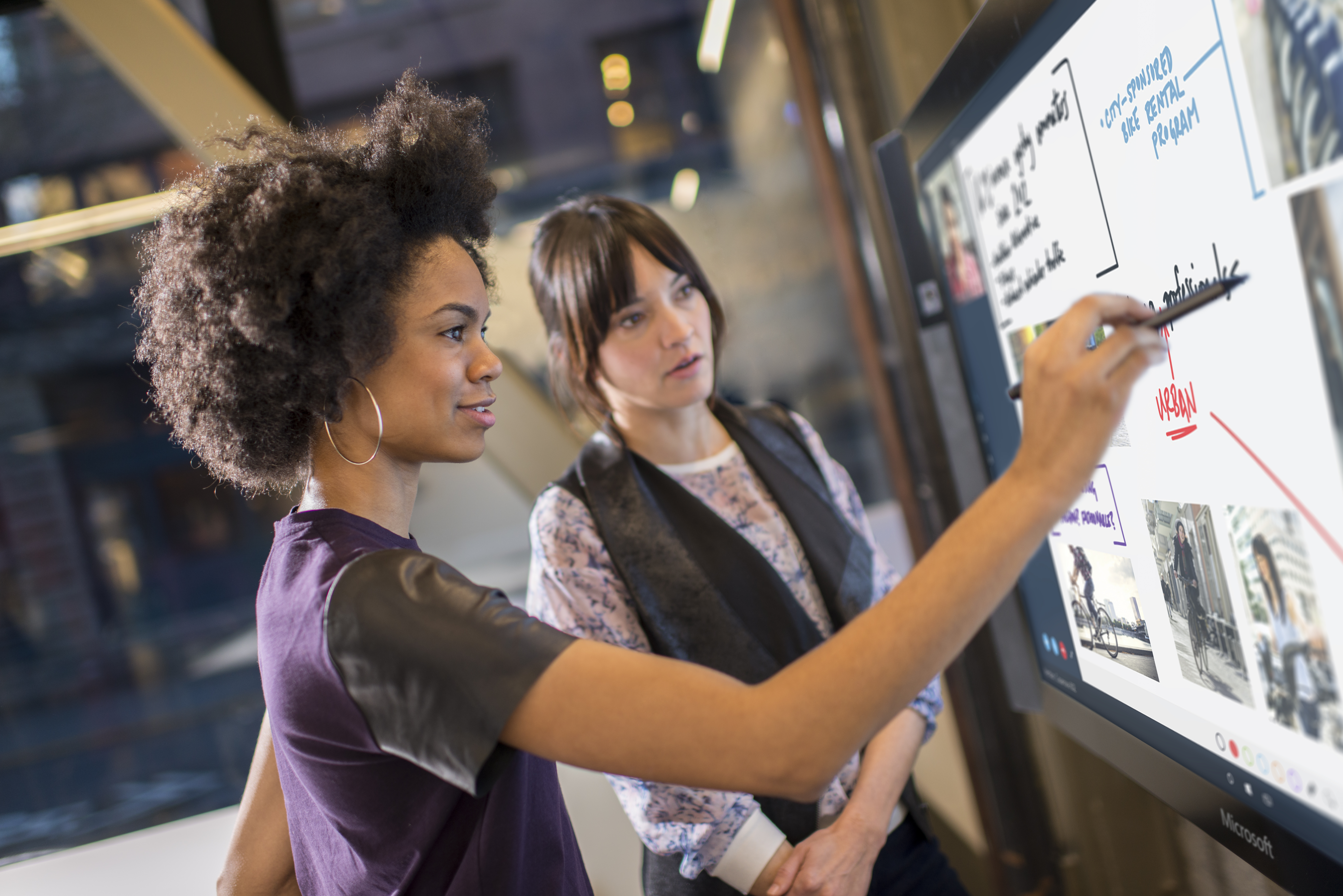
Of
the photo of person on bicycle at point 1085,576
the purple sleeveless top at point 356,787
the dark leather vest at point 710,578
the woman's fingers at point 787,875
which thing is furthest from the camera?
the dark leather vest at point 710,578

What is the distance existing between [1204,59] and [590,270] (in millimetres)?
774

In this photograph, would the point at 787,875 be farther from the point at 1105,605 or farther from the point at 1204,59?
the point at 1204,59

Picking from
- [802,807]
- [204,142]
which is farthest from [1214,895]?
[204,142]

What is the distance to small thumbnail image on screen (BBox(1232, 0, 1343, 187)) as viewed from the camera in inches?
19.1

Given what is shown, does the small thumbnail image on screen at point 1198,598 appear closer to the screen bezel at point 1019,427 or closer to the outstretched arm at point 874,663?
the screen bezel at point 1019,427

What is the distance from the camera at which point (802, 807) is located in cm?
111

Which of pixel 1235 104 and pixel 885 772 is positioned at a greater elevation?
pixel 1235 104

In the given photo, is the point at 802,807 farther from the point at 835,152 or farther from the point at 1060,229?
the point at 835,152

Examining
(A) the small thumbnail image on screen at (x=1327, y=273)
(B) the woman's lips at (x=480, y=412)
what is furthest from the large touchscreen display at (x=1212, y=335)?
(B) the woman's lips at (x=480, y=412)

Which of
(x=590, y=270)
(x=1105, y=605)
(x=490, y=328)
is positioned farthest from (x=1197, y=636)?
(x=490, y=328)

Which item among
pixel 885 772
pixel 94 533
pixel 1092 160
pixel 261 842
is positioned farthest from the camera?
pixel 94 533

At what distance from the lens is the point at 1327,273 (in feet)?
1.65

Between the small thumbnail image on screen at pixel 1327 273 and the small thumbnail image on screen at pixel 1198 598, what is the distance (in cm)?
17

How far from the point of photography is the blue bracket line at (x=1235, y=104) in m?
0.56
